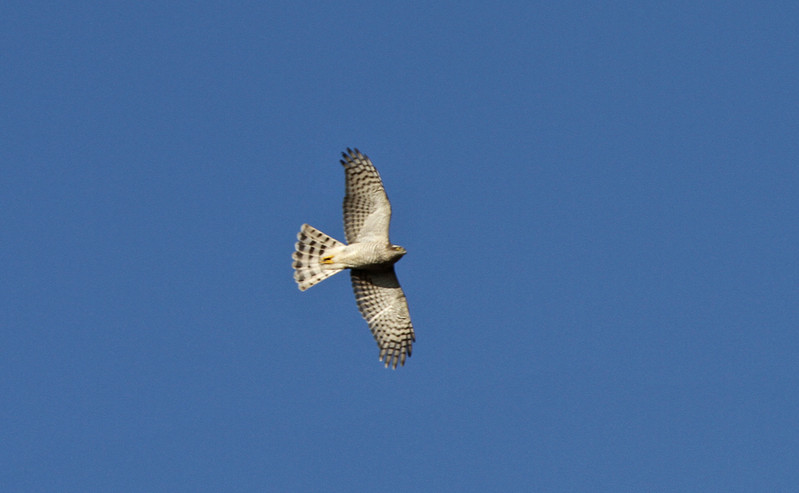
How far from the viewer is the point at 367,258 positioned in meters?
25.8

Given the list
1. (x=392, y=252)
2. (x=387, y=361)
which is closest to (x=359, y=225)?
(x=392, y=252)

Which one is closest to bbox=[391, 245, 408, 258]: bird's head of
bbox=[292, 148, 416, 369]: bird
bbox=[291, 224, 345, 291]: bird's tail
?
bbox=[292, 148, 416, 369]: bird

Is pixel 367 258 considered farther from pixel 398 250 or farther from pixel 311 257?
pixel 311 257

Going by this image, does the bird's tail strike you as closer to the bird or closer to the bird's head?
the bird

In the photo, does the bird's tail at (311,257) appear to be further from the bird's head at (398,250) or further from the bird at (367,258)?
the bird's head at (398,250)

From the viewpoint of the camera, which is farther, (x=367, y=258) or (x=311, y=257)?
(x=311, y=257)

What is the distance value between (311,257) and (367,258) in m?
1.21

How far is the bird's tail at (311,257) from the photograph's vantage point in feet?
86.5

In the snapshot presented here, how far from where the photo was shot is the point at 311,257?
1041 inches

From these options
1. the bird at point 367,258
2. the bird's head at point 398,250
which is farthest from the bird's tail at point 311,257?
the bird's head at point 398,250

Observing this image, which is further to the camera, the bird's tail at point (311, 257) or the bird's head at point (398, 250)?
the bird's tail at point (311, 257)

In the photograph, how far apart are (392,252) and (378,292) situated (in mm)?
1308

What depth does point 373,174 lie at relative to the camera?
25469 mm

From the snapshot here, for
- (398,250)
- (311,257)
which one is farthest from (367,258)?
(311,257)
